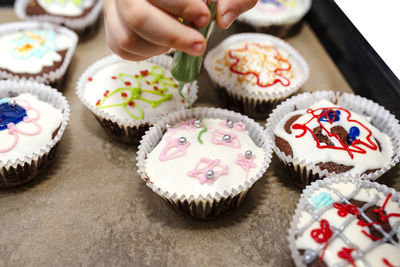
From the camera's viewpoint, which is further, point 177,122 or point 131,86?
point 131,86

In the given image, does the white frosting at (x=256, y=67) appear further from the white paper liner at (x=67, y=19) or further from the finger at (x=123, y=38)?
the white paper liner at (x=67, y=19)

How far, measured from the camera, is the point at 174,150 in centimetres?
233

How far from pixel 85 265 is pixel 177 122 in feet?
3.43

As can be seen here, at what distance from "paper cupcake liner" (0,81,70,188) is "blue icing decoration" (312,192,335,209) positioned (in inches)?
63.6

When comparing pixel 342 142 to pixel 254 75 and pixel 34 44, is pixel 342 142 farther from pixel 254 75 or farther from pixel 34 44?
pixel 34 44

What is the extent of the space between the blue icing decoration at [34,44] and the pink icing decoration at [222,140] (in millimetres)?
1704

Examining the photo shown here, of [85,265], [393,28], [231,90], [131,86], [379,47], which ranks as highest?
[393,28]

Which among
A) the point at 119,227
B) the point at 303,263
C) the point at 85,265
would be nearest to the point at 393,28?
the point at 303,263

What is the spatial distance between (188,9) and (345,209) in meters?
1.20

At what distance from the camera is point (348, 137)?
2404 mm

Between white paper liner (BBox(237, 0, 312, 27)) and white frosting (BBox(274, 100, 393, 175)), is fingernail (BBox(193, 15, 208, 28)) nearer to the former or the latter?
white frosting (BBox(274, 100, 393, 175))

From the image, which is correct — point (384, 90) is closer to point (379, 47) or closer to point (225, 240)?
point (379, 47)

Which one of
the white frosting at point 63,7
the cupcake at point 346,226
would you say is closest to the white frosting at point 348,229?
the cupcake at point 346,226

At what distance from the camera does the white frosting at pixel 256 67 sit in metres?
2.94
